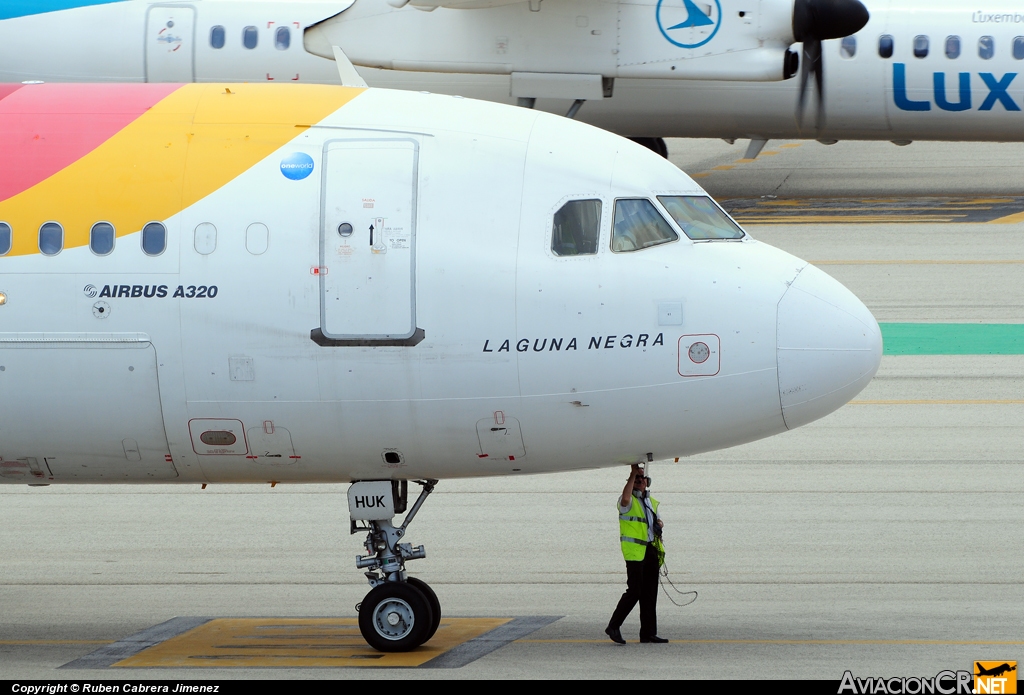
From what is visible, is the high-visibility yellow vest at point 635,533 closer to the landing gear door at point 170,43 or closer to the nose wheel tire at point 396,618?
the nose wheel tire at point 396,618

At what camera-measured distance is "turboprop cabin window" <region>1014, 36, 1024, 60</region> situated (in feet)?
90.0

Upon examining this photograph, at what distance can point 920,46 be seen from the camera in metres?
27.5

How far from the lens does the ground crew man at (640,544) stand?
11.0 meters

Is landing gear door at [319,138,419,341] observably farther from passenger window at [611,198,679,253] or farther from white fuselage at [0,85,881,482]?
passenger window at [611,198,679,253]

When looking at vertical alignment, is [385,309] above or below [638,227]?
below

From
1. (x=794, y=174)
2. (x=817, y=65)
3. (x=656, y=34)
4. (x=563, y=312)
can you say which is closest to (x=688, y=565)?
(x=563, y=312)

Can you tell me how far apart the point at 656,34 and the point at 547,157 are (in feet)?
51.8

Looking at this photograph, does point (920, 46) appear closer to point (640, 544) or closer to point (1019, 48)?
point (1019, 48)

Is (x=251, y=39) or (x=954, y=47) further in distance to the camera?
(x=251, y=39)

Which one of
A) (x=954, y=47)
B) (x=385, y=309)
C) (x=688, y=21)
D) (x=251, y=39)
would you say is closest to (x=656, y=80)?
(x=688, y=21)

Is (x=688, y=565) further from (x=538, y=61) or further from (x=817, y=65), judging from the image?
(x=817, y=65)

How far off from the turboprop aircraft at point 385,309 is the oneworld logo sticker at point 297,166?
0.02 m

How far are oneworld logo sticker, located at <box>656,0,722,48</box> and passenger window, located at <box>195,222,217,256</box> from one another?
54.8ft

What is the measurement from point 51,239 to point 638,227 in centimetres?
449
